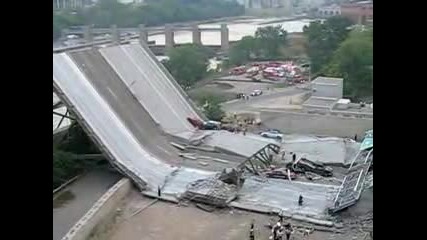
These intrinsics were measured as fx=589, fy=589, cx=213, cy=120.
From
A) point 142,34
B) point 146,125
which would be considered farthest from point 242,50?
point 146,125

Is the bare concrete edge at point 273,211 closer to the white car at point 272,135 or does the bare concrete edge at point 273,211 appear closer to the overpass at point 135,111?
the overpass at point 135,111

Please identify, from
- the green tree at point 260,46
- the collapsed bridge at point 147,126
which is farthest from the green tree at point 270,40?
the collapsed bridge at point 147,126

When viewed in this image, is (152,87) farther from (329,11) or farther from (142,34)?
(329,11)

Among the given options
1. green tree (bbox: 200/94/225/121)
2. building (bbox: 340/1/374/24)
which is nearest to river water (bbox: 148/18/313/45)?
green tree (bbox: 200/94/225/121)
